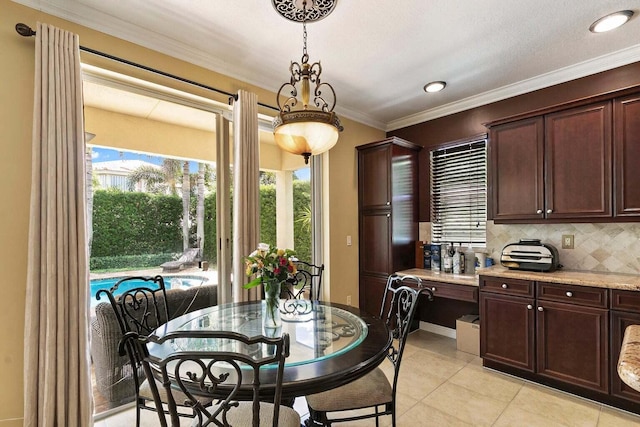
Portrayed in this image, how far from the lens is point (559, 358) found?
8.20 feet

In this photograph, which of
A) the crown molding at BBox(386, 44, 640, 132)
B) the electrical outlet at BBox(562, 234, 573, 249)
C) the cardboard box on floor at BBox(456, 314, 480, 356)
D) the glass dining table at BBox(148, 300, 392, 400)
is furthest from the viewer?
the cardboard box on floor at BBox(456, 314, 480, 356)

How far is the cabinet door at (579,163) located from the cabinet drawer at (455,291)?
100cm

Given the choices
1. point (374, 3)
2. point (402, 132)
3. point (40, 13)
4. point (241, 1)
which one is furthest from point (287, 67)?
point (402, 132)

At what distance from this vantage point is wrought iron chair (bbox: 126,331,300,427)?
3.18ft

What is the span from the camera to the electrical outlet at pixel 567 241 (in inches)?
115

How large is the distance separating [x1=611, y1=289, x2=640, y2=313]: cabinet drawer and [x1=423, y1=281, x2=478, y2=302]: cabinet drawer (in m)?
1.02

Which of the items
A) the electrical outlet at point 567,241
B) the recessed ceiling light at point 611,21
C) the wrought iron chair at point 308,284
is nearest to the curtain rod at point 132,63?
the wrought iron chair at point 308,284

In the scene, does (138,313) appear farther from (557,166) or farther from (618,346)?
(557,166)

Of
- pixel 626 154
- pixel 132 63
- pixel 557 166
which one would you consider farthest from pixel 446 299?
pixel 132 63

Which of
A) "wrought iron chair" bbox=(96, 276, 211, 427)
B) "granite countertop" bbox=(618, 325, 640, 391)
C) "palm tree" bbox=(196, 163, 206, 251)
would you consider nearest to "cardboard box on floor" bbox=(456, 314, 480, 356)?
"granite countertop" bbox=(618, 325, 640, 391)

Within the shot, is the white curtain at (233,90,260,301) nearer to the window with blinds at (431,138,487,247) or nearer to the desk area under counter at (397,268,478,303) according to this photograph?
the desk area under counter at (397,268,478,303)

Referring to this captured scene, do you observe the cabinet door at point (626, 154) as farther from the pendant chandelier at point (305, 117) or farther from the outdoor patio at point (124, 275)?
the outdoor patio at point (124, 275)

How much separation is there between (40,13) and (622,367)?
3.38 metres

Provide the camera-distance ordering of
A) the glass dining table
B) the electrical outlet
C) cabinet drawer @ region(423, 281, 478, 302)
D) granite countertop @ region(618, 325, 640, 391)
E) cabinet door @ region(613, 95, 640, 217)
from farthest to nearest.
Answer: cabinet drawer @ region(423, 281, 478, 302) → the electrical outlet → cabinet door @ region(613, 95, 640, 217) → the glass dining table → granite countertop @ region(618, 325, 640, 391)
